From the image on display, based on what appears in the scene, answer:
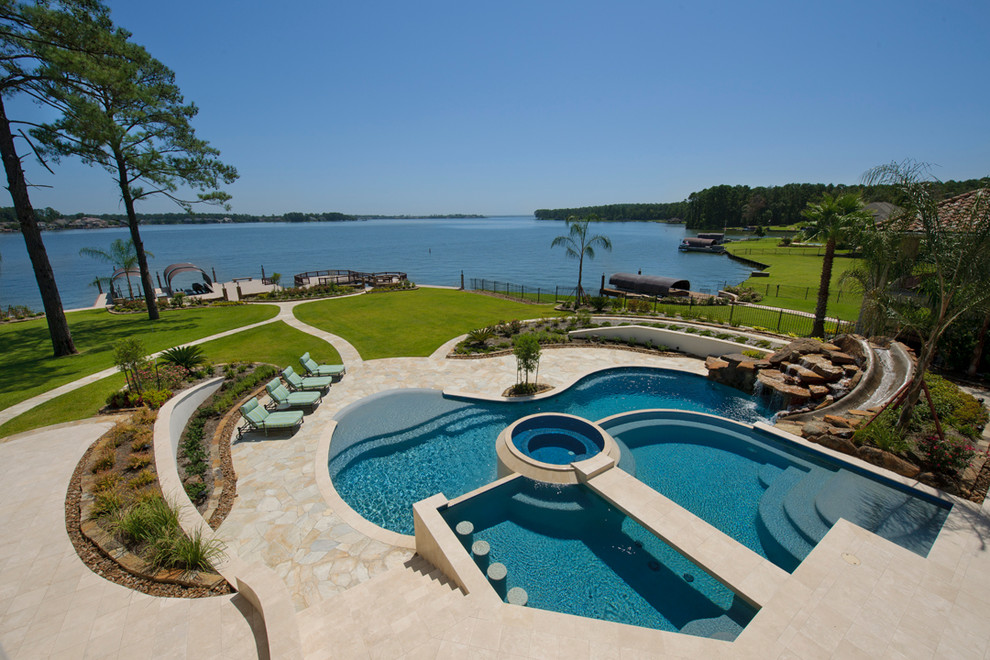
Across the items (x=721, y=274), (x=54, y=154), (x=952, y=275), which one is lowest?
(x=721, y=274)

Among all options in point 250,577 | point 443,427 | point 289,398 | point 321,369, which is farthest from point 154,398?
point 250,577

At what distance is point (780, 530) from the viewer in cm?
737

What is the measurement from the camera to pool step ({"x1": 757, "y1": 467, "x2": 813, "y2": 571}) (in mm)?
6805

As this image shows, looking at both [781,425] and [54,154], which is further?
[54,154]

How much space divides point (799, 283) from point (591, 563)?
4423 centimetres

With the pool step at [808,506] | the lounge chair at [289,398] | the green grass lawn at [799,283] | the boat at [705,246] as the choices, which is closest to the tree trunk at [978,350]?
the green grass lawn at [799,283]

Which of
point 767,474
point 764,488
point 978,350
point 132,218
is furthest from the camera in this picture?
point 132,218

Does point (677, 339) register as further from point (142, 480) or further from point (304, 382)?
point (142, 480)

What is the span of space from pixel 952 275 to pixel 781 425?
16.6 ft

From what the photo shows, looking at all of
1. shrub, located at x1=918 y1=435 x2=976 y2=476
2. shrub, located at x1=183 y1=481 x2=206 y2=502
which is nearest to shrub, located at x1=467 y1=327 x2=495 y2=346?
shrub, located at x1=183 y1=481 x2=206 y2=502

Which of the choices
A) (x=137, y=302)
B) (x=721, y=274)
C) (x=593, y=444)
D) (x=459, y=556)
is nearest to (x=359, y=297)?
(x=137, y=302)

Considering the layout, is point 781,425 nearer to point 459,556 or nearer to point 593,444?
point 593,444

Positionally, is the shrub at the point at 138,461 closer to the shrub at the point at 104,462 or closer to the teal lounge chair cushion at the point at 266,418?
the shrub at the point at 104,462

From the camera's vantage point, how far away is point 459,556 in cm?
595
